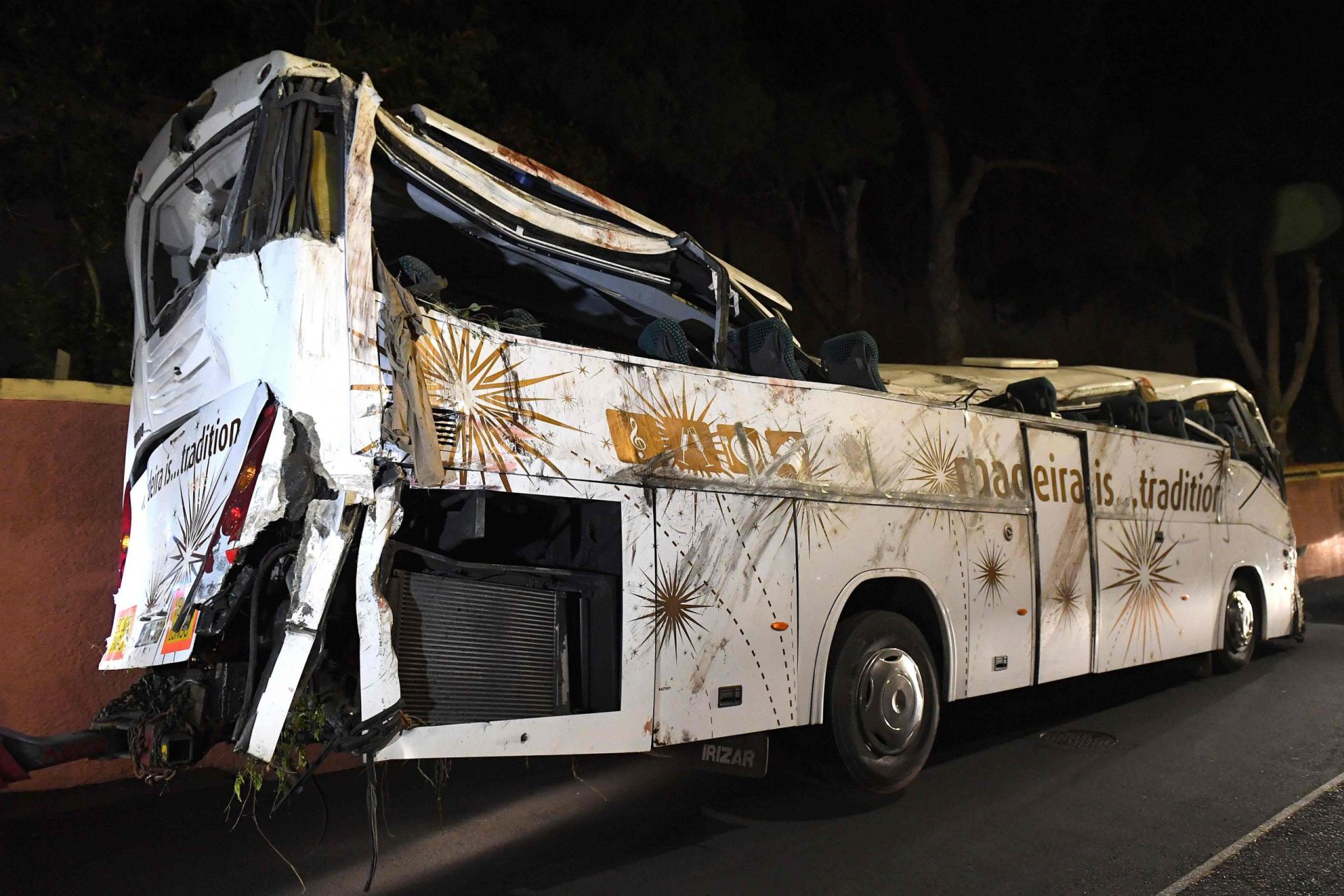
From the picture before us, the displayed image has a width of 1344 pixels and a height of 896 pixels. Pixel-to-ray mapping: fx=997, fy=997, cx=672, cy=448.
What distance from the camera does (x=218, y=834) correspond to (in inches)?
199

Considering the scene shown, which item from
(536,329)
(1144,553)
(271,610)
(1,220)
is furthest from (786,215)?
(271,610)

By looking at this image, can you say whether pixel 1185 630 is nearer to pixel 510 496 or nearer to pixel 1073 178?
pixel 510 496

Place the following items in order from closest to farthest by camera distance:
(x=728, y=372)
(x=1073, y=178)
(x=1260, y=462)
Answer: (x=728, y=372), (x=1260, y=462), (x=1073, y=178)

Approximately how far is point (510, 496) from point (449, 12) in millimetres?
8794

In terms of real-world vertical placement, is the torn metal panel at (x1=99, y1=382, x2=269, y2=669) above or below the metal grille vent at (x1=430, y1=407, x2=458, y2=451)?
below

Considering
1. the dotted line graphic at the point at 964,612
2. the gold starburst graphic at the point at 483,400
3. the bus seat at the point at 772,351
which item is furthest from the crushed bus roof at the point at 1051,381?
the gold starburst graphic at the point at 483,400

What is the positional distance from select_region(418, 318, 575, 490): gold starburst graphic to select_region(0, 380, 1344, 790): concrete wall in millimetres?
3459

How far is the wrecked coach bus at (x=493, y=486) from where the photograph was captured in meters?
3.41

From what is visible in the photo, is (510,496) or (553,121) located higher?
(553,121)

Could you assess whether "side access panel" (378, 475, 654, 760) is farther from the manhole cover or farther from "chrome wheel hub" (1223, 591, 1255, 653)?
"chrome wheel hub" (1223, 591, 1255, 653)

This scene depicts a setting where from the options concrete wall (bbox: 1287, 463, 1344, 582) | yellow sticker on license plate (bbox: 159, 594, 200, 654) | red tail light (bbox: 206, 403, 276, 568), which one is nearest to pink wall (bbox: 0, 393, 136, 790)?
yellow sticker on license plate (bbox: 159, 594, 200, 654)

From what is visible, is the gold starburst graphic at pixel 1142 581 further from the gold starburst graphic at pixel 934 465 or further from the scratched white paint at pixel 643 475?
the gold starburst graphic at pixel 934 465

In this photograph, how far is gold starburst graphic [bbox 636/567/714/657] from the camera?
4254 mm

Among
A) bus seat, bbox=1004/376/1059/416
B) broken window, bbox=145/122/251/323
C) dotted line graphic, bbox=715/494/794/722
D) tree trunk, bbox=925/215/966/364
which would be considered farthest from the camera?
tree trunk, bbox=925/215/966/364
